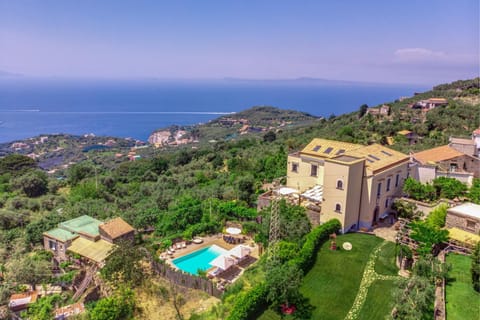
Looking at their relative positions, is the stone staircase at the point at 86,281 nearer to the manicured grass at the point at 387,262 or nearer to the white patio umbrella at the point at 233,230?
the white patio umbrella at the point at 233,230

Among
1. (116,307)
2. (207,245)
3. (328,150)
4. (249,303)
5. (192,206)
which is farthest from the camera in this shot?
(192,206)

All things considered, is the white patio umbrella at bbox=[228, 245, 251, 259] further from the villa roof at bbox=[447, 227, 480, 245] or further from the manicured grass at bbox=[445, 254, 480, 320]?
the villa roof at bbox=[447, 227, 480, 245]

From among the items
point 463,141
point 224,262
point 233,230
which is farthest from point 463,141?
point 224,262

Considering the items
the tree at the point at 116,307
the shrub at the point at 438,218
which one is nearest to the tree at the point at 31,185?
the tree at the point at 116,307

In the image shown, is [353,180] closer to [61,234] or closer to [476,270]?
[476,270]

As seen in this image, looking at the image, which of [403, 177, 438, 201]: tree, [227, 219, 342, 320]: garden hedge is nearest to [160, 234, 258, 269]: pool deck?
[227, 219, 342, 320]: garden hedge

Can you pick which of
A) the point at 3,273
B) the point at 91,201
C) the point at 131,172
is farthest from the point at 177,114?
the point at 3,273
